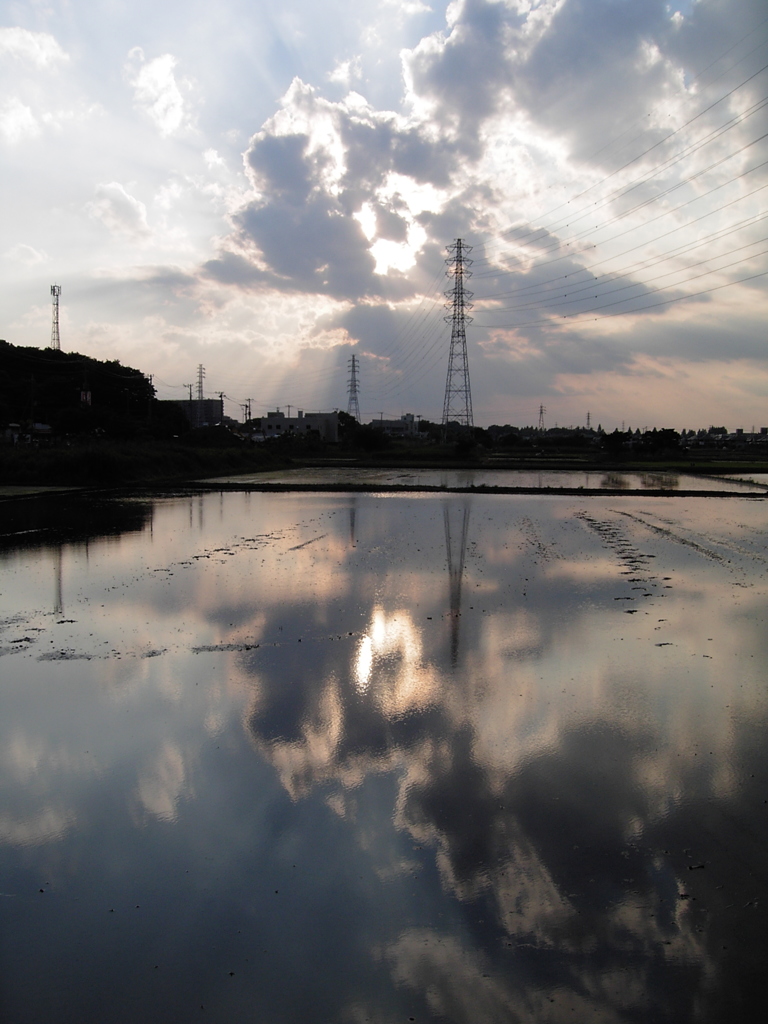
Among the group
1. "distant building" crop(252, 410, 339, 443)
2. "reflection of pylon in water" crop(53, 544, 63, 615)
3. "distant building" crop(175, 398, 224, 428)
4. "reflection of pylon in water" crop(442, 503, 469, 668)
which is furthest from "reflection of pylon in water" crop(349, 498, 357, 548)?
"distant building" crop(175, 398, 224, 428)

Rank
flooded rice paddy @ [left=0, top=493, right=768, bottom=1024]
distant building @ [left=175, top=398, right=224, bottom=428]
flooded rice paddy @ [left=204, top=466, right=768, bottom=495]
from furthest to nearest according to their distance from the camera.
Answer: distant building @ [left=175, top=398, right=224, bottom=428]
flooded rice paddy @ [left=204, top=466, right=768, bottom=495]
flooded rice paddy @ [left=0, top=493, right=768, bottom=1024]

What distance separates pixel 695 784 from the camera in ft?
16.1

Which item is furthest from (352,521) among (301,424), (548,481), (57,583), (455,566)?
(301,424)

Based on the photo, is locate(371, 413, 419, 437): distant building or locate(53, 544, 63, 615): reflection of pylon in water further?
locate(371, 413, 419, 437): distant building

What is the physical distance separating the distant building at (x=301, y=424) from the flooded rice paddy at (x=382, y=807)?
362ft

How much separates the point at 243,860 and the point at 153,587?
25.0 feet

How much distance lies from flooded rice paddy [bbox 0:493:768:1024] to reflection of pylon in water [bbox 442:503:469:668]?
0.32ft

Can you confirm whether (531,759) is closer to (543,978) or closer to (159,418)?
(543,978)

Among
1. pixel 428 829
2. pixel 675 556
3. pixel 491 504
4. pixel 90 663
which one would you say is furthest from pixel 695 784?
pixel 491 504

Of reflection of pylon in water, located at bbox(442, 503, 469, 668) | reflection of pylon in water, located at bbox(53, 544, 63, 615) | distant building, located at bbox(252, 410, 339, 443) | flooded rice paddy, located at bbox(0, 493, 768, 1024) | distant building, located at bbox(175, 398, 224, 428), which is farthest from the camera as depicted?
distant building, located at bbox(175, 398, 224, 428)

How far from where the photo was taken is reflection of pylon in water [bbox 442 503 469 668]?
8.42m

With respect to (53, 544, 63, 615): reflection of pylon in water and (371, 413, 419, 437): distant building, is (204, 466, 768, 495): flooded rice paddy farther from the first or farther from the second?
(371, 413, 419, 437): distant building

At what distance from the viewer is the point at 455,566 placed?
42.8 ft

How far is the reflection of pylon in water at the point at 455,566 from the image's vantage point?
842cm
